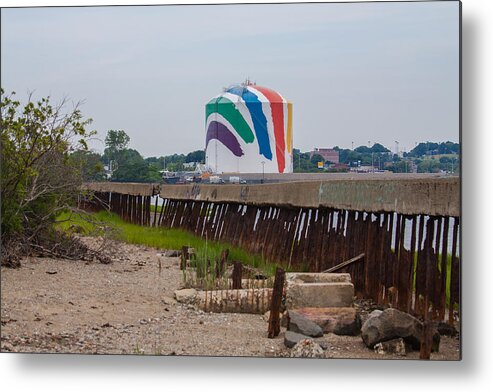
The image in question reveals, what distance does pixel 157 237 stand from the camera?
43.3 ft

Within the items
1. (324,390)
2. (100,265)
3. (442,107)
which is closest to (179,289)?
(100,265)

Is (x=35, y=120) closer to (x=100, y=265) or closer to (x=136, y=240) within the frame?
(x=100, y=265)

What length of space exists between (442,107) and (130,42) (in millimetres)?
2303

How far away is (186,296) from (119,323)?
1014 mm

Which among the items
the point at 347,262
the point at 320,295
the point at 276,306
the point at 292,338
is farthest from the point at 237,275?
the point at 292,338

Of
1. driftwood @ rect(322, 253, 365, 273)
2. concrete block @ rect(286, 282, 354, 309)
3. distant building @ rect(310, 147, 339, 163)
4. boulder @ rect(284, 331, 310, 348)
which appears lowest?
boulder @ rect(284, 331, 310, 348)

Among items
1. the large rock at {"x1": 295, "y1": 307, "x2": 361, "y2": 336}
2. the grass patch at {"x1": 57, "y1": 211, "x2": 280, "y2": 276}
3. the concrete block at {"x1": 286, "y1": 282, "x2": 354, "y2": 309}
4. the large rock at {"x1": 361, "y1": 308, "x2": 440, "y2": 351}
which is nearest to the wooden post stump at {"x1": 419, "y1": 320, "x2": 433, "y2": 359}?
the large rock at {"x1": 361, "y1": 308, "x2": 440, "y2": 351}

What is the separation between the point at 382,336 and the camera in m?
8.98

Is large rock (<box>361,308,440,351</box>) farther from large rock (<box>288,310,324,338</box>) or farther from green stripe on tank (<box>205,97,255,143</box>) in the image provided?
green stripe on tank (<box>205,97,255,143</box>)

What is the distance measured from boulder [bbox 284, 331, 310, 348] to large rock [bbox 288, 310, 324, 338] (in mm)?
82

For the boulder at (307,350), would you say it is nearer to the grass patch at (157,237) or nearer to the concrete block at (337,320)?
the concrete block at (337,320)

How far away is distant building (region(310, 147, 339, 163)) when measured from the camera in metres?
9.48

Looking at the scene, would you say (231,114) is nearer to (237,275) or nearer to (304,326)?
(237,275)

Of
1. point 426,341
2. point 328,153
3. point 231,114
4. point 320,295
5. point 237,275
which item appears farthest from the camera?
point 237,275
